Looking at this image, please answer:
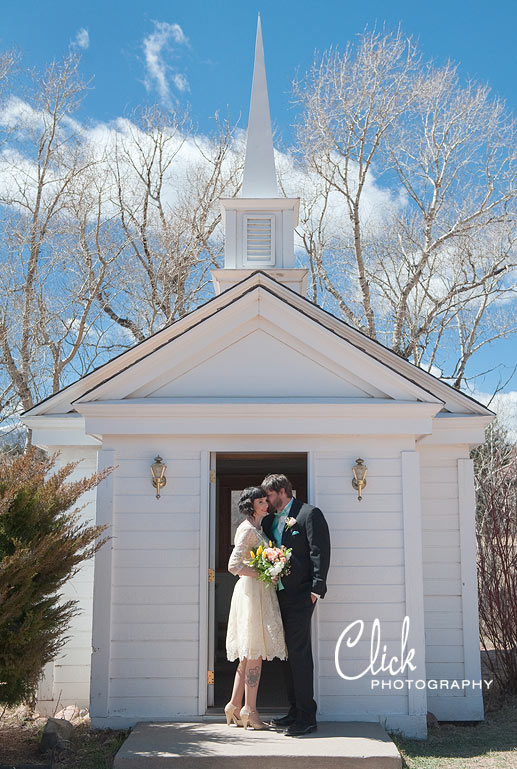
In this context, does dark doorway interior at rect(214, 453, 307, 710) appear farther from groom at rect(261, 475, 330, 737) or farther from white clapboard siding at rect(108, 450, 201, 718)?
groom at rect(261, 475, 330, 737)

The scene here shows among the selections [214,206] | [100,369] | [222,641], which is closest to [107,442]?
[100,369]

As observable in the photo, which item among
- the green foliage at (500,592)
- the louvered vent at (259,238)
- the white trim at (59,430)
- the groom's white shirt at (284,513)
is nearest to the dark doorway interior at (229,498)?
the green foliage at (500,592)

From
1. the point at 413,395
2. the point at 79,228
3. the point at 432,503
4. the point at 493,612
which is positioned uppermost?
the point at 79,228

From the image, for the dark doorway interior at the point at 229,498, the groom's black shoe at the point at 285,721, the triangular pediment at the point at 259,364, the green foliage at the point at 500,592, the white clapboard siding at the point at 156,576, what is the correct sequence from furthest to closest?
the dark doorway interior at the point at 229,498, the green foliage at the point at 500,592, the triangular pediment at the point at 259,364, the white clapboard siding at the point at 156,576, the groom's black shoe at the point at 285,721

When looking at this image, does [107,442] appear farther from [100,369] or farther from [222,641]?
[222,641]

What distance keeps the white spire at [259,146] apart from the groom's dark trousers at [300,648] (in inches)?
287

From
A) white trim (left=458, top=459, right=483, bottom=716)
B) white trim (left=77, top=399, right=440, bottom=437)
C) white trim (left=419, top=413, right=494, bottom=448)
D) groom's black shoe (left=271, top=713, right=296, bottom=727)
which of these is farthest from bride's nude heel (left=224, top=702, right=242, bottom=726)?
white trim (left=419, top=413, right=494, bottom=448)

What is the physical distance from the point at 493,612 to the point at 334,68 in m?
15.9

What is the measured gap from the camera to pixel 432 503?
8.98 meters

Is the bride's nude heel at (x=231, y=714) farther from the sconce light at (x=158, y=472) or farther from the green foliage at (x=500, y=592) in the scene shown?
the green foliage at (x=500, y=592)

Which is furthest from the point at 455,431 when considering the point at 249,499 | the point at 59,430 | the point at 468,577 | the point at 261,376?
the point at 59,430

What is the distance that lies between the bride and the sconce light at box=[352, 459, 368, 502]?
1.16 metres

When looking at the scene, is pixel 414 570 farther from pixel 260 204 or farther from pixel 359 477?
pixel 260 204

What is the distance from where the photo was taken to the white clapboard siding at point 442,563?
8.67 meters
